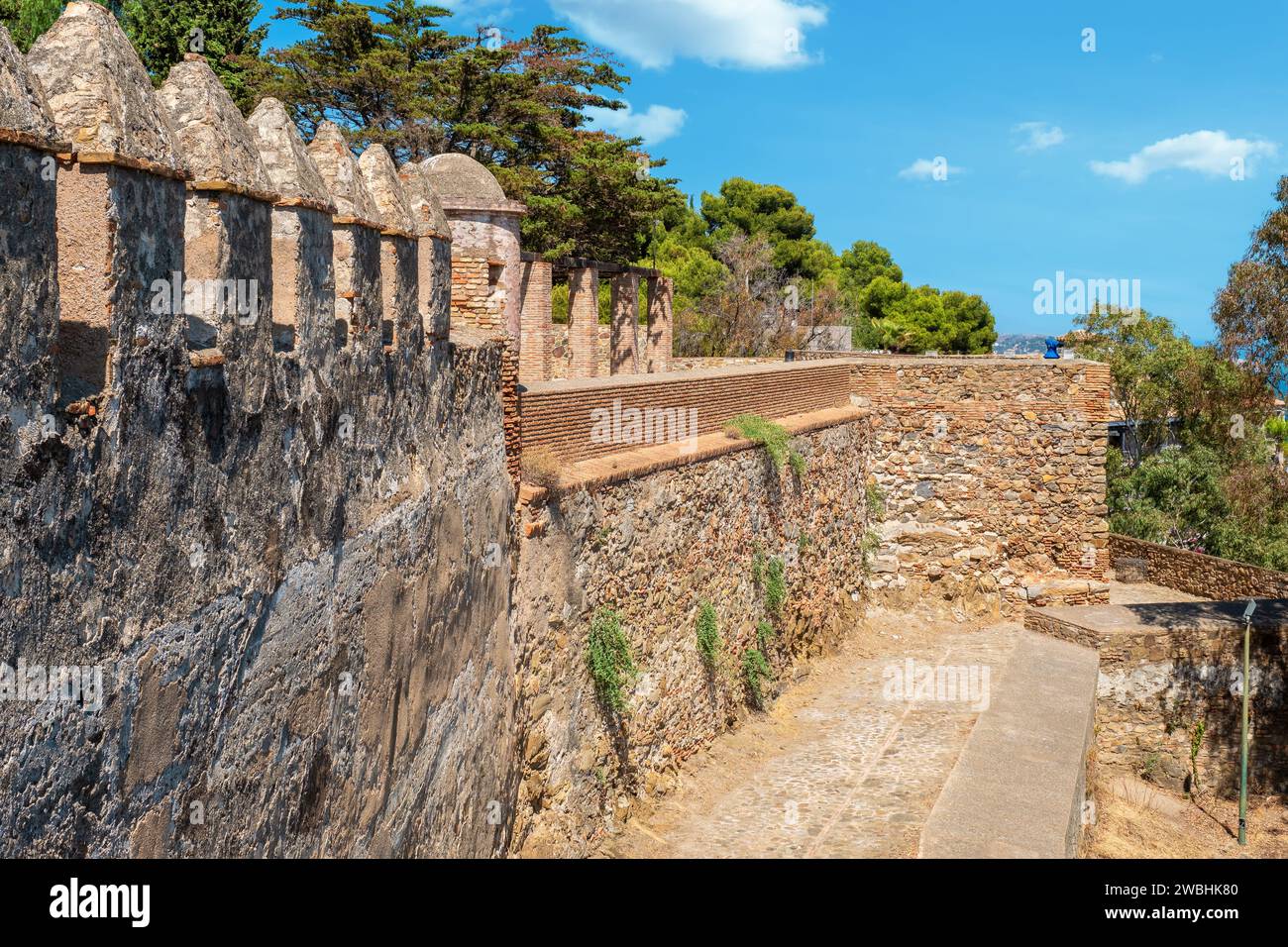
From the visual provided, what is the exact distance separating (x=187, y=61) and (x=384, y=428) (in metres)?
1.90

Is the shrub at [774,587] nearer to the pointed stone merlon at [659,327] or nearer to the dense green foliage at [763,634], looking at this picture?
the dense green foliage at [763,634]

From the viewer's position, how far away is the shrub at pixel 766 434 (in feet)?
38.5

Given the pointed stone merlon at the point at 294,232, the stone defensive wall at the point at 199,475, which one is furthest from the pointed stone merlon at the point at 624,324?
the pointed stone merlon at the point at 294,232

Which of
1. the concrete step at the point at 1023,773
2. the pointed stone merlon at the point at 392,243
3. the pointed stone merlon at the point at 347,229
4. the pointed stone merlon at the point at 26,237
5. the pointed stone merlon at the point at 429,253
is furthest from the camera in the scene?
the concrete step at the point at 1023,773

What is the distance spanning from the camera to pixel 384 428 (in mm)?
4785

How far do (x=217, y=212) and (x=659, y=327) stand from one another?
21.5 m

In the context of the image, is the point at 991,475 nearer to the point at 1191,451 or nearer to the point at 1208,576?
the point at 1208,576

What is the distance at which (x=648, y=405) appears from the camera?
9852 millimetres

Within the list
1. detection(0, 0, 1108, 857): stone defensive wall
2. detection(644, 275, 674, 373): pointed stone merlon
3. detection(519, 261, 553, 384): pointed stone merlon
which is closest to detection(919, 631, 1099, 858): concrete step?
detection(0, 0, 1108, 857): stone defensive wall

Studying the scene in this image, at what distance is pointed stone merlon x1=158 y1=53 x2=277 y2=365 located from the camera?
10.1ft

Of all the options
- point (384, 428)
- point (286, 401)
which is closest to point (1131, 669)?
point (384, 428)

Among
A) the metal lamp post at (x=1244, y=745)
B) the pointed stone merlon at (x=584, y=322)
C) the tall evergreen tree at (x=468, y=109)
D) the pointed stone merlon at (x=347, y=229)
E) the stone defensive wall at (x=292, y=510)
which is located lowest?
the metal lamp post at (x=1244, y=745)

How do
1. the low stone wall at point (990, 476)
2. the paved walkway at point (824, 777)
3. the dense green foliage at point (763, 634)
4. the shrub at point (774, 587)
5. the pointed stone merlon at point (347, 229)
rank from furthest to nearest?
1. the low stone wall at point (990, 476)
2. the shrub at point (774, 587)
3. the dense green foliage at point (763, 634)
4. the paved walkway at point (824, 777)
5. the pointed stone merlon at point (347, 229)

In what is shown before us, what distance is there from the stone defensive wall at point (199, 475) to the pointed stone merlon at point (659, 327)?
62.6ft
